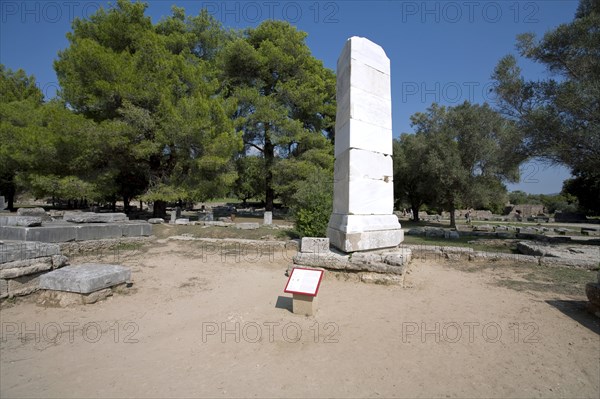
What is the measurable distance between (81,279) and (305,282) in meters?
3.09

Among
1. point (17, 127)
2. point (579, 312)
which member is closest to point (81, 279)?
point (579, 312)

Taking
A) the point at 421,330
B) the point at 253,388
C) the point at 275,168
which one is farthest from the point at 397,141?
the point at 253,388

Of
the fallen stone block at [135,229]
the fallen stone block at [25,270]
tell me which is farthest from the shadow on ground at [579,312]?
the fallen stone block at [135,229]

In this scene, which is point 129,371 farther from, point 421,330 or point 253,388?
point 421,330

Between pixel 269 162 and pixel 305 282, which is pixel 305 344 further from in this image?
pixel 269 162

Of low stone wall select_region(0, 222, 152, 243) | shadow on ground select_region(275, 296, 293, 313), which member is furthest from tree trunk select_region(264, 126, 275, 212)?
shadow on ground select_region(275, 296, 293, 313)

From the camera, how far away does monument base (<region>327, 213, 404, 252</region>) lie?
5.37m

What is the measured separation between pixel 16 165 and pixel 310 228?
18553 millimetres

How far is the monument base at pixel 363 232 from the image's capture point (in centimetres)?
537

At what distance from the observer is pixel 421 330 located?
137 inches

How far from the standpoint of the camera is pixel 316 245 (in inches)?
222

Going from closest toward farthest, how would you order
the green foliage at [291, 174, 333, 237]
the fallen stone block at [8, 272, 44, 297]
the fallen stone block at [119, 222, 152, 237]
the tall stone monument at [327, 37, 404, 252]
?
the fallen stone block at [8, 272, 44, 297]
the tall stone monument at [327, 37, 404, 252]
the green foliage at [291, 174, 333, 237]
the fallen stone block at [119, 222, 152, 237]

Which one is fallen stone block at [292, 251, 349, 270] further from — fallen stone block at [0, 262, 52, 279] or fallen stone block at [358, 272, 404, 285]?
fallen stone block at [0, 262, 52, 279]

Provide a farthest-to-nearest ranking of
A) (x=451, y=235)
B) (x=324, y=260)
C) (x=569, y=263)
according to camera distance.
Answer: (x=451, y=235), (x=569, y=263), (x=324, y=260)
